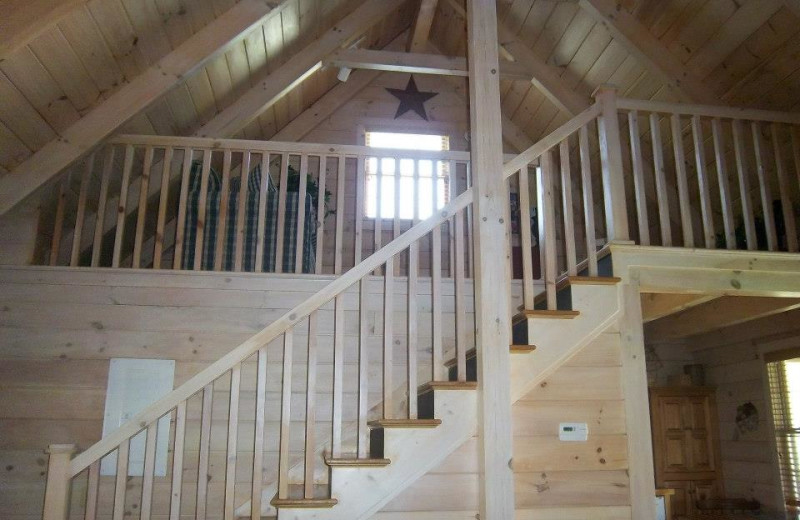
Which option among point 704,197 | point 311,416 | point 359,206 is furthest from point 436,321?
point 704,197

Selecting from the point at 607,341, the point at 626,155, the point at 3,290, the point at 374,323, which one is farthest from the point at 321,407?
the point at 626,155

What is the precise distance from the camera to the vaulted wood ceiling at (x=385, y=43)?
10.9 ft

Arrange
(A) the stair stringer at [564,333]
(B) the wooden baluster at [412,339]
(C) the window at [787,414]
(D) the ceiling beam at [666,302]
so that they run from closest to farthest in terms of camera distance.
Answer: (B) the wooden baluster at [412,339] < (A) the stair stringer at [564,333] < (D) the ceiling beam at [666,302] < (C) the window at [787,414]

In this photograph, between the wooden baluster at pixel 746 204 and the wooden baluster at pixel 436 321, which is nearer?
the wooden baluster at pixel 436 321

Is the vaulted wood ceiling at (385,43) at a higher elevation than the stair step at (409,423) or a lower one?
higher

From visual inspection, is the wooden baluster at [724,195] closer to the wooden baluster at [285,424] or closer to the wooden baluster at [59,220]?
the wooden baluster at [285,424]

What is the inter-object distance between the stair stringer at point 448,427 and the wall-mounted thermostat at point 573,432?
0.77 ft

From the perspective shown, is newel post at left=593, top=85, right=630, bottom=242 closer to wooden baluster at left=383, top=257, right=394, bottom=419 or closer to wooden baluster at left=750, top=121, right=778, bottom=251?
wooden baluster at left=750, top=121, right=778, bottom=251

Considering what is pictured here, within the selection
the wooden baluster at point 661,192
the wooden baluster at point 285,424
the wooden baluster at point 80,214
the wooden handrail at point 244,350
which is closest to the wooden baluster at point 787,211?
the wooden baluster at point 661,192

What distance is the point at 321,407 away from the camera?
11.9 feet

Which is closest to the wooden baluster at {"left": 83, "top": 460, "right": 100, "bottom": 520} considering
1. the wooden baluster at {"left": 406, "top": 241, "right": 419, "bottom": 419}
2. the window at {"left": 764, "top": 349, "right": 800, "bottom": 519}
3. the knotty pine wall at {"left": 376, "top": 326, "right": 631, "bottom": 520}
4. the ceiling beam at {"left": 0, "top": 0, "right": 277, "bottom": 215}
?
the knotty pine wall at {"left": 376, "top": 326, "right": 631, "bottom": 520}

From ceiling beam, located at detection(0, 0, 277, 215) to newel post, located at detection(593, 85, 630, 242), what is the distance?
78.1 inches

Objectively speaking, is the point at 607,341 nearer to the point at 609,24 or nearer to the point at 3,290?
the point at 609,24

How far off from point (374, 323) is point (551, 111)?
3.00 m
